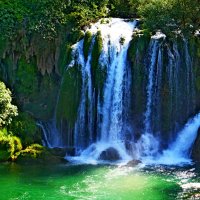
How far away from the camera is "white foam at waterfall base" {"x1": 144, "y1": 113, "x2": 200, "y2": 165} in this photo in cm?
2466

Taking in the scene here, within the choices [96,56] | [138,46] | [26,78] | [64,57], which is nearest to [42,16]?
[64,57]

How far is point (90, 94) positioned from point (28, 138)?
4.03 m

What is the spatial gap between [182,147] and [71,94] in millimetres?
6532

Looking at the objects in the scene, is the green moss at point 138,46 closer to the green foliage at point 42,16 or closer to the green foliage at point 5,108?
the green foliage at point 42,16

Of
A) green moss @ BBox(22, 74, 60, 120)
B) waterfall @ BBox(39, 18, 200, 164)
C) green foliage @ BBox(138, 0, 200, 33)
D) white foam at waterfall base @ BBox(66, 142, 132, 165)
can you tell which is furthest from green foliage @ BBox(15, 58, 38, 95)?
green foliage @ BBox(138, 0, 200, 33)

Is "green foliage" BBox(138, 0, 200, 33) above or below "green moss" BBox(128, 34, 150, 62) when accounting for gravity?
above

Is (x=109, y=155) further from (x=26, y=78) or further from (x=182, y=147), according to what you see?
(x=26, y=78)

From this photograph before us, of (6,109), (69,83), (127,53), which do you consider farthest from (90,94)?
(6,109)

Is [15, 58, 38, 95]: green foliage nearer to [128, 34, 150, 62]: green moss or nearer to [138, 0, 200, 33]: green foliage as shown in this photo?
[128, 34, 150, 62]: green moss

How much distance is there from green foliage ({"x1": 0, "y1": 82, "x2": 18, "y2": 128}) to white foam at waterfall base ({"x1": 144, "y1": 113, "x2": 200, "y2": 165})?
23.5ft

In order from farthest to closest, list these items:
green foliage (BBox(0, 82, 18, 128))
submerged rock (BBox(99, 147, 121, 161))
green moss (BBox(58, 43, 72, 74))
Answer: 1. green moss (BBox(58, 43, 72, 74))
2. submerged rock (BBox(99, 147, 121, 161))
3. green foliage (BBox(0, 82, 18, 128))

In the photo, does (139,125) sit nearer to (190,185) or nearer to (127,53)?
(127,53)

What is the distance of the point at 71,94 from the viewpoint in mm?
26953

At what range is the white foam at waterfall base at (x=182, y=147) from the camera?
2466 cm
